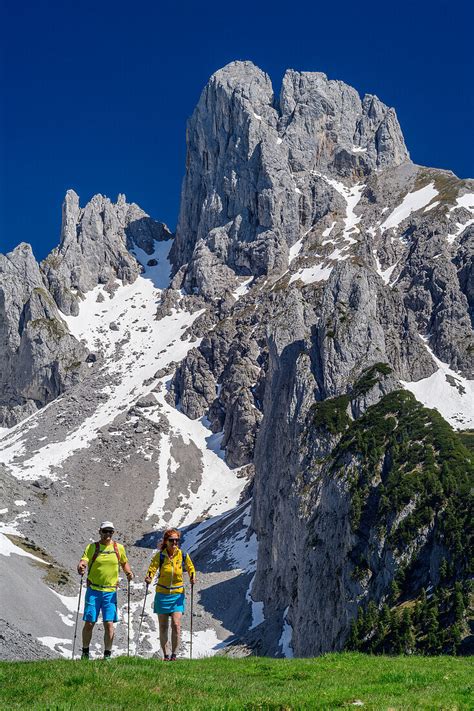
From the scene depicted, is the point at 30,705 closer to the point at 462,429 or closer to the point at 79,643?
the point at 79,643

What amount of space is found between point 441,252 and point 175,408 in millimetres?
74404

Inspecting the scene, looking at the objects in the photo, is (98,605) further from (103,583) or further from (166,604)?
(166,604)

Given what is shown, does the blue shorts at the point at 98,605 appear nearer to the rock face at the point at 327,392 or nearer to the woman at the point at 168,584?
the woman at the point at 168,584

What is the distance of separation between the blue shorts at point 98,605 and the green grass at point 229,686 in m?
1.98

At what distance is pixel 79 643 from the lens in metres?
82.7

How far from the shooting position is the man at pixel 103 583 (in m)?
17.8

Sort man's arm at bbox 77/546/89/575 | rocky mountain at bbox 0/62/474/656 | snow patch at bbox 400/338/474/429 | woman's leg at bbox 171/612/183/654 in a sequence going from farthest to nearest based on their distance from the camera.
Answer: snow patch at bbox 400/338/474/429 → rocky mountain at bbox 0/62/474/656 → woman's leg at bbox 171/612/183/654 → man's arm at bbox 77/546/89/575

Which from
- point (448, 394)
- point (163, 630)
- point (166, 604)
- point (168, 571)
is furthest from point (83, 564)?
point (448, 394)

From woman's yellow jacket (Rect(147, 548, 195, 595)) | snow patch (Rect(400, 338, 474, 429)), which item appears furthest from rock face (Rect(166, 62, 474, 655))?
woman's yellow jacket (Rect(147, 548, 195, 595))

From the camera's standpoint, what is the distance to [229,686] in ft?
44.2

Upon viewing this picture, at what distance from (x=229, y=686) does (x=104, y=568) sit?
17.6ft

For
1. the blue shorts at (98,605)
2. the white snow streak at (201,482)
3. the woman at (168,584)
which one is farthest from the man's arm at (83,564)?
the white snow streak at (201,482)

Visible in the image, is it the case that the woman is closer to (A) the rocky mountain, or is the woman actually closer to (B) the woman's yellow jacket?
(B) the woman's yellow jacket

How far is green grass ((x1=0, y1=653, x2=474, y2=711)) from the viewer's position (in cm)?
1120
